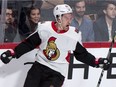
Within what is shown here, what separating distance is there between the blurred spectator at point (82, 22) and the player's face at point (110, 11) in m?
0.18

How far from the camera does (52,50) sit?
13.5 feet

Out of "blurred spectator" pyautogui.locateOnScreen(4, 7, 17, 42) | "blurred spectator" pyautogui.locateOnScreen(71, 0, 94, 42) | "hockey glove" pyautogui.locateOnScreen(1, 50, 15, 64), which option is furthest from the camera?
"blurred spectator" pyautogui.locateOnScreen(71, 0, 94, 42)

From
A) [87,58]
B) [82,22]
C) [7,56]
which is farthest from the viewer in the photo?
[82,22]

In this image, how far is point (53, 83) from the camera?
13.3 ft

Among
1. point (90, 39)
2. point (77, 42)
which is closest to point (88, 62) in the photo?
point (77, 42)

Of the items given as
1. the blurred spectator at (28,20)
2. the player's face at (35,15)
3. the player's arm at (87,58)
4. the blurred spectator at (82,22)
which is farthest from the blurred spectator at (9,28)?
the player's arm at (87,58)

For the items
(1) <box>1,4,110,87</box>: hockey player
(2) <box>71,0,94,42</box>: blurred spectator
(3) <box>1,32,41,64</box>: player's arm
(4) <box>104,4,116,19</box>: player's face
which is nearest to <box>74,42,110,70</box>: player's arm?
(1) <box>1,4,110,87</box>: hockey player

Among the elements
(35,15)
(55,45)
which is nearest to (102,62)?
(55,45)

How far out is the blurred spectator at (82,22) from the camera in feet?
15.1

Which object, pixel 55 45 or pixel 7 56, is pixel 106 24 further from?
pixel 7 56

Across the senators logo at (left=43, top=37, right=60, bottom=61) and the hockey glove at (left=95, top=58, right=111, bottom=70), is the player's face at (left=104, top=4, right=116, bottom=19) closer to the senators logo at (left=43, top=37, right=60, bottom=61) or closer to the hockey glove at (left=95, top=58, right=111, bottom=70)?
the hockey glove at (left=95, top=58, right=111, bottom=70)

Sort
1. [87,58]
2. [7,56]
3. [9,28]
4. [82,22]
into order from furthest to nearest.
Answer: [82,22] < [9,28] < [87,58] < [7,56]

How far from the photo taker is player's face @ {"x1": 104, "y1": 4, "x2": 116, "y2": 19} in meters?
4.65

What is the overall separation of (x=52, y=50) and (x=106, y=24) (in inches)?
30.5
